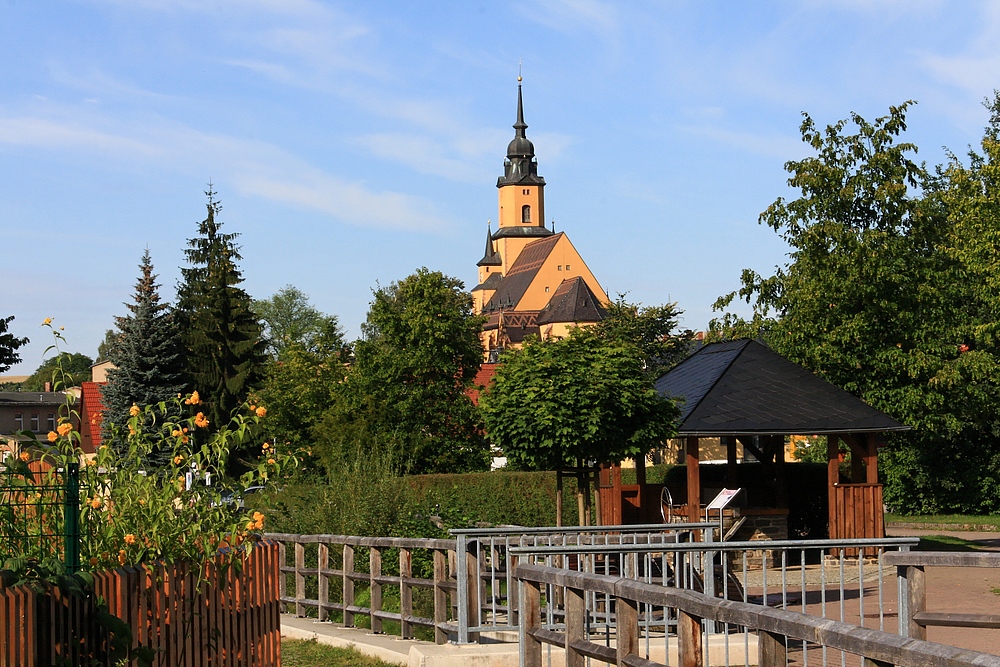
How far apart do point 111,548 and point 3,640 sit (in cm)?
157

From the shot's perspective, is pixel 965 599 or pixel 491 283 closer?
pixel 965 599

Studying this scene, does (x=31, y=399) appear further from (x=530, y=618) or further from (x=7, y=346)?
(x=530, y=618)

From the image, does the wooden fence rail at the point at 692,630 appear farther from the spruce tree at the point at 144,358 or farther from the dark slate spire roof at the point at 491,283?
the dark slate spire roof at the point at 491,283

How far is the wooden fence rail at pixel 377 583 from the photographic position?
10836 mm

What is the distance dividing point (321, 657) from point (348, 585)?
1515 mm

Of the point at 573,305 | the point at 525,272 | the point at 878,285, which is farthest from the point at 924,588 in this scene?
the point at 525,272

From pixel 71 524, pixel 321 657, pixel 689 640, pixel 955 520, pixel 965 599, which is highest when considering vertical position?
pixel 71 524

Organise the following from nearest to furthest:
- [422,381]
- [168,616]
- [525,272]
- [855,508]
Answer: [168,616] < [855,508] < [422,381] < [525,272]

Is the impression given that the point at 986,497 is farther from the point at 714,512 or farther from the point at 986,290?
the point at 714,512

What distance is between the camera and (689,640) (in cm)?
480

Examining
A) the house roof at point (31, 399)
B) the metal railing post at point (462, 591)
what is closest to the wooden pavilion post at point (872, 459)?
the metal railing post at point (462, 591)

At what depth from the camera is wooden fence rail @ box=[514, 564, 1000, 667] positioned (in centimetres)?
352

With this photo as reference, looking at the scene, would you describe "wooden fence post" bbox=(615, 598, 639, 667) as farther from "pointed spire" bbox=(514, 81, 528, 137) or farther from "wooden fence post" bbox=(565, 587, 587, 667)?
"pointed spire" bbox=(514, 81, 528, 137)

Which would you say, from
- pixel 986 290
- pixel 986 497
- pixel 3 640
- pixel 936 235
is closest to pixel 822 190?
pixel 936 235
